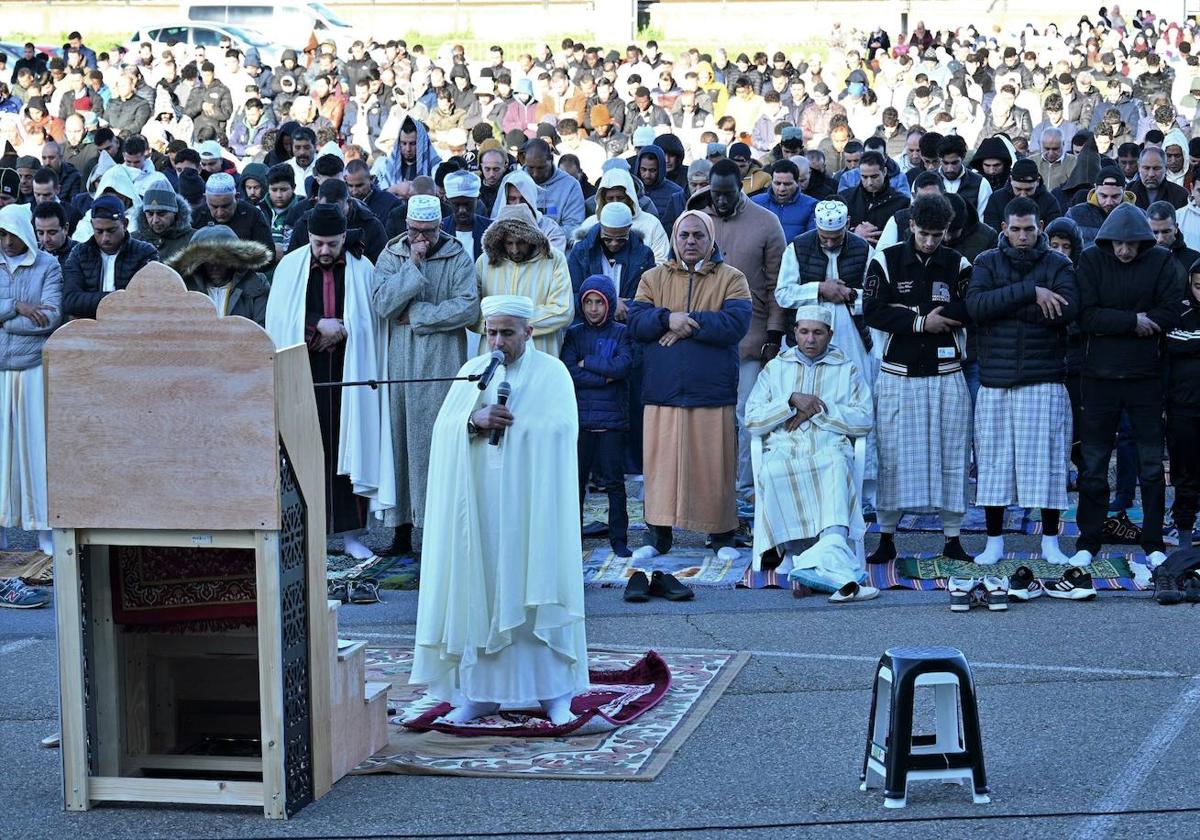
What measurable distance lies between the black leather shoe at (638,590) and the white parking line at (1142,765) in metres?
3.27

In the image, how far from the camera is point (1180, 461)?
1179cm

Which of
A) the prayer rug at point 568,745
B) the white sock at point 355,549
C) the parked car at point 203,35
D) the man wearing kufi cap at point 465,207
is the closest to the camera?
the prayer rug at point 568,745

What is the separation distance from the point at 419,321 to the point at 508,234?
76cm

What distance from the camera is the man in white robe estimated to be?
8031 mm

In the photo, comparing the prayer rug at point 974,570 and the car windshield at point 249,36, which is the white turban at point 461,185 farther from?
the car windshield at point 249,36

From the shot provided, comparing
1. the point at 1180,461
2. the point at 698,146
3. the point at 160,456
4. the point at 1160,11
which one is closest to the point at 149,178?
the point at 698,146

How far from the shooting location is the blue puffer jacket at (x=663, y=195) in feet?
48.6

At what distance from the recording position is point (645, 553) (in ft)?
39.0

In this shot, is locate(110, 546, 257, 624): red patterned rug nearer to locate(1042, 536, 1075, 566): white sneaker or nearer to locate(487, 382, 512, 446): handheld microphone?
locate(487, 382, 512, 446): handheld microphone

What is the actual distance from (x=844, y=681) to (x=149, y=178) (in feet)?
31.7

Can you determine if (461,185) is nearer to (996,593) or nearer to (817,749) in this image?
(996,593)

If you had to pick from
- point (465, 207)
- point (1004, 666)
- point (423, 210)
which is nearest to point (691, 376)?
point (423, 210)

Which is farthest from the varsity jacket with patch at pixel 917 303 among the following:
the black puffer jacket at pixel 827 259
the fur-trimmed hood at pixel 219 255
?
the fur-trimmed hood at pixel 219 255

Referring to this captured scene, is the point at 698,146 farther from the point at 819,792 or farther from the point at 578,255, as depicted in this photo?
the point at 819,792
